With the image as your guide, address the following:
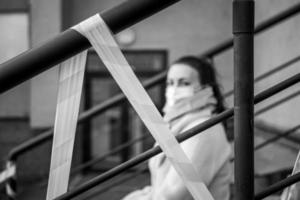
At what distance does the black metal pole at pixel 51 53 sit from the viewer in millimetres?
852

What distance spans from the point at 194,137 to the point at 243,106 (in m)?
0.80

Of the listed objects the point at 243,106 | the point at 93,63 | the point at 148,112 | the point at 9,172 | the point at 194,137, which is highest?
the point at 93,63

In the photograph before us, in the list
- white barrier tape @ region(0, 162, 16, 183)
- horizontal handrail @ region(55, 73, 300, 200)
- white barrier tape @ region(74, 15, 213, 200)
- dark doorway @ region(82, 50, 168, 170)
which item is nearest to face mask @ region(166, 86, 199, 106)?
horizontal handrail @ region(55, 73, 300, 200)

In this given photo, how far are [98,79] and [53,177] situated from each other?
8.32m

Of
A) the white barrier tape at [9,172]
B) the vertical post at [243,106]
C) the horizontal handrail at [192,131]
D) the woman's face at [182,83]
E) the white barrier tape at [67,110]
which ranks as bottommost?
the vertical post at [243,106]

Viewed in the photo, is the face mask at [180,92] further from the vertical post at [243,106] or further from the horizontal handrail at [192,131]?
the vertical post at [243,106]

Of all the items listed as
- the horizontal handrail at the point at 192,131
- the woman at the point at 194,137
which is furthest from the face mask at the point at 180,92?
the horizontal handrail at the point at 192,131

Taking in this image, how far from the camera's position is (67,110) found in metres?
0.96

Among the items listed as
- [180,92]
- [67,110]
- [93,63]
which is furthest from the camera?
[93,63]

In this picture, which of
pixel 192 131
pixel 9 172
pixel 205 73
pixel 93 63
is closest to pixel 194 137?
pixel 205 73

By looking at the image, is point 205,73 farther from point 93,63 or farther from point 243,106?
point 93,63

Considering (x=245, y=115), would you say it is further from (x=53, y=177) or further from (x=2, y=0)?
(x=2, y=0)

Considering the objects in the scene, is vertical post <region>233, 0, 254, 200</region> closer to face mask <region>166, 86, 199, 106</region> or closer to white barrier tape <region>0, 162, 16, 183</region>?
face mask <region>166, 86, 199, 106</region>

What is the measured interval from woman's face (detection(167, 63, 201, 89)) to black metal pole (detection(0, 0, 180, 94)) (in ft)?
3.47
